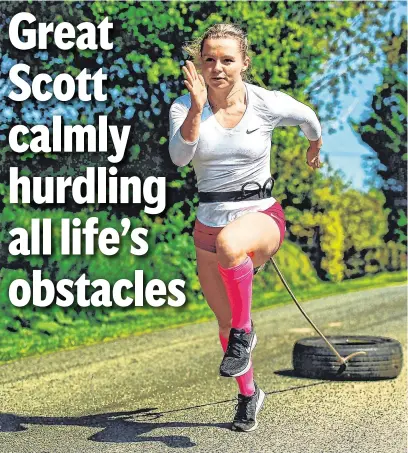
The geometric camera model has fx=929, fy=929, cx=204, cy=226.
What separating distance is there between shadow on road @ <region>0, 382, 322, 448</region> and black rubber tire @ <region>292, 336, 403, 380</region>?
47.3 inches

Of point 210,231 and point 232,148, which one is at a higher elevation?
point 232,148

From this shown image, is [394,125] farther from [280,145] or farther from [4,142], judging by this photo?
[4,142]

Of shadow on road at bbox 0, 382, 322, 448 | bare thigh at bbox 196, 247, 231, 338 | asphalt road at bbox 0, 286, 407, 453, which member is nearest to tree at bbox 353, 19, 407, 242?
asphalt road at bbox 0, 286, 407, 453

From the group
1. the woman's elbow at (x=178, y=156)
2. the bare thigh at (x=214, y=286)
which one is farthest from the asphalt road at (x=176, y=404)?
the woman's elbow at (x=178, y=156)

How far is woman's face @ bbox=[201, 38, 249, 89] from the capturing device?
491 centimetres

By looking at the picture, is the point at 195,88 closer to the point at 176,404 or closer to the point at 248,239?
the point at 248,239

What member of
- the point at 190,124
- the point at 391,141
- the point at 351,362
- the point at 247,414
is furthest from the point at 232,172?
the point at 391,141

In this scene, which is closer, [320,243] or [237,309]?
[237,309]

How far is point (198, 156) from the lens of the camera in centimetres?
498

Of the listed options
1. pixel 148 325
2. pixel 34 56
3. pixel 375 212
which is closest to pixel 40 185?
pixel 34 56

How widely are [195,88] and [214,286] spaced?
1.18 meters

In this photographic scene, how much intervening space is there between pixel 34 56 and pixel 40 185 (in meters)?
1.28

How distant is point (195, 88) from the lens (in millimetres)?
4688

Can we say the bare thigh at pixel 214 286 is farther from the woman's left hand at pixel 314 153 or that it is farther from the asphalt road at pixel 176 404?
the woman's left hand at pixel 314 153
